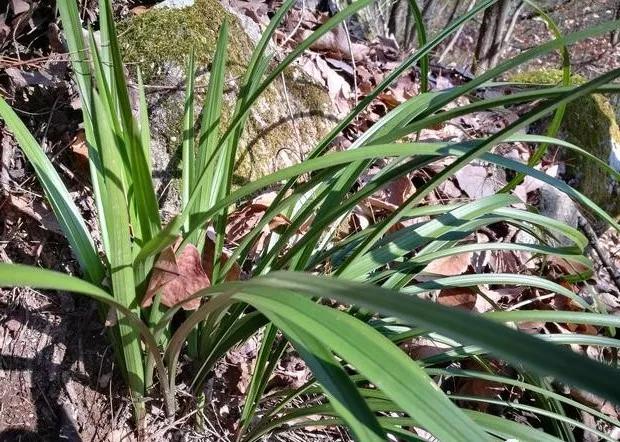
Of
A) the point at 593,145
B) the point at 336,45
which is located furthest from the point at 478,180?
the point at 593,145

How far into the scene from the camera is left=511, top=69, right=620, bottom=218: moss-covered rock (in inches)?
90.0

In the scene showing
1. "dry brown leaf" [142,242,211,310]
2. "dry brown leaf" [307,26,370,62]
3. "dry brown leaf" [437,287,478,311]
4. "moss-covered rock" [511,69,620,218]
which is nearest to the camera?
"dry brown leaf" [142,242,211,310]

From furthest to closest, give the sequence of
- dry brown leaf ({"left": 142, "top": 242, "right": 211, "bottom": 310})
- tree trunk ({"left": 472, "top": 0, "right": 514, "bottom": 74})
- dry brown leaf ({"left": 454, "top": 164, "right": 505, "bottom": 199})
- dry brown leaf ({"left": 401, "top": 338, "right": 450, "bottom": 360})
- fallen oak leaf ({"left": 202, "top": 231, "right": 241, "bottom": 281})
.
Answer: tree trunk ({"left": 472, "top": 0, "right": 514, "bottom": 74}), dry brown leaf ({"left": 454, "top": 164, "right": 505, "bottom": 199}), dry brown leaf ({"left": 401, "top": 338, "right": 450, "bottom": 360}), fallen oak leaf ({"left": 202, "top": 231, "right": 241, "bottom": 281}), dry brown leaf ({"left": 142, "top": 242, "right": 211, "bottom": 310})

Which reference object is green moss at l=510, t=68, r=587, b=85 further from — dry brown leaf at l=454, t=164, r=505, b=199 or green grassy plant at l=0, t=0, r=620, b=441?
green grassy plant at l=0, t=0, r=620, b=441

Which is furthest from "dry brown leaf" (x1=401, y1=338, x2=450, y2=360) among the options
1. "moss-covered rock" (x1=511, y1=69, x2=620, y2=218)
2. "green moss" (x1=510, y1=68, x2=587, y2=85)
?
"green moss" (x1=510, y1=68, x2=587, y2=85)

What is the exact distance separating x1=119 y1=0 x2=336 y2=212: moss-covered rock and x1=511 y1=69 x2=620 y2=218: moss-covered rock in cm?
116

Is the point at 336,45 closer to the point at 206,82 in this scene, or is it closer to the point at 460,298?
the point at 206,82

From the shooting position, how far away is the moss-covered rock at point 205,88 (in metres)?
1.47

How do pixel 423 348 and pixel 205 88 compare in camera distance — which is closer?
pixel 423 348

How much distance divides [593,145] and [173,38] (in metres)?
1.79

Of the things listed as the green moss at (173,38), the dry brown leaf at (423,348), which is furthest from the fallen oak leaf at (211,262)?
the green moss at (173,38)

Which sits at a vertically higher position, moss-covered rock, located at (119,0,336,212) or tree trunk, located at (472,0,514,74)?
tree trunk, located at (472,0,514,74)

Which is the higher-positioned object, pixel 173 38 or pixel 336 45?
pixel 336 45

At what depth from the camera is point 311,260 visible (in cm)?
116
